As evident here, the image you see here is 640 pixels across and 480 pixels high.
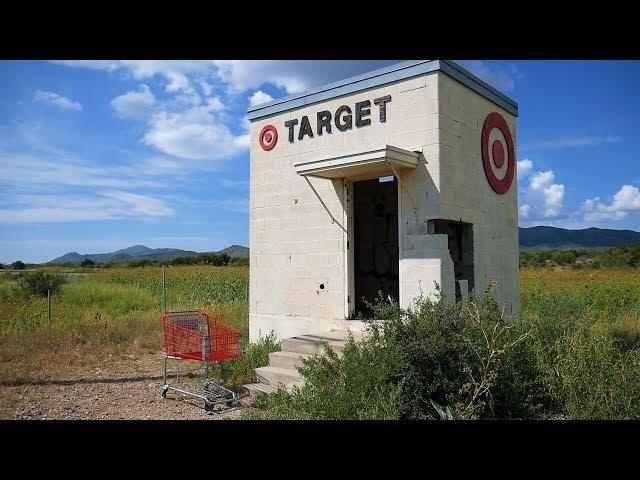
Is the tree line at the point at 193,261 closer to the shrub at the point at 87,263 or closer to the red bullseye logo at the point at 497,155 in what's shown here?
the shrub at the point at 87,263

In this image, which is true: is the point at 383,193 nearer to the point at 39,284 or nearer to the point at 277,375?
the point at 277,375

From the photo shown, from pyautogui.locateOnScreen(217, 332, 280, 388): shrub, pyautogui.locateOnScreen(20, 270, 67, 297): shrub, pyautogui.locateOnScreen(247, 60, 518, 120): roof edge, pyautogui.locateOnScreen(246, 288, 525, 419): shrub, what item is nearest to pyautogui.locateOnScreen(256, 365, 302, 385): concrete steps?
pyautogui.locateOnScreen(217, 332, 280, 388): shrub

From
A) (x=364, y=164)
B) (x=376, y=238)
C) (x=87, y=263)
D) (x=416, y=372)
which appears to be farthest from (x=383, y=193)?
(x=87, y=263)

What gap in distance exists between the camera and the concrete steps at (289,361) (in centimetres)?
754

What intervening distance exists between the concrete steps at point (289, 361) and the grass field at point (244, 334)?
558 millimetres

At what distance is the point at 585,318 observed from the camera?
7.04 meters

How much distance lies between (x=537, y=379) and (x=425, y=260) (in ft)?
7.91

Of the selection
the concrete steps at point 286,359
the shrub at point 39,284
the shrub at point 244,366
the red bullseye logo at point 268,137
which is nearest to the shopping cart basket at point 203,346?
the shrub at point 244,366

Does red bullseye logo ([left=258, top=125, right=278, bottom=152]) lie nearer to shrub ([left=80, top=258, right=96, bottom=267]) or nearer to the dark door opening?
the dark door opening

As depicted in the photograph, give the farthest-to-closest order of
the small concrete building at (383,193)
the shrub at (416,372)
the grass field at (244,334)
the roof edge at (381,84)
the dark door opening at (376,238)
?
1. the dark door opening at (376,238)
2. the roof edge at (381,84)
3. the small concrete building at (383,193)
4. the grass field at (244,334)
5. the shrub at (416,372)

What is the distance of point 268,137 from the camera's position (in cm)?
1038

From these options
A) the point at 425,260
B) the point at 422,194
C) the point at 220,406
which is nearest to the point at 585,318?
the point at 425,260

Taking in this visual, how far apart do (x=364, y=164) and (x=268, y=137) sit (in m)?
3.13
